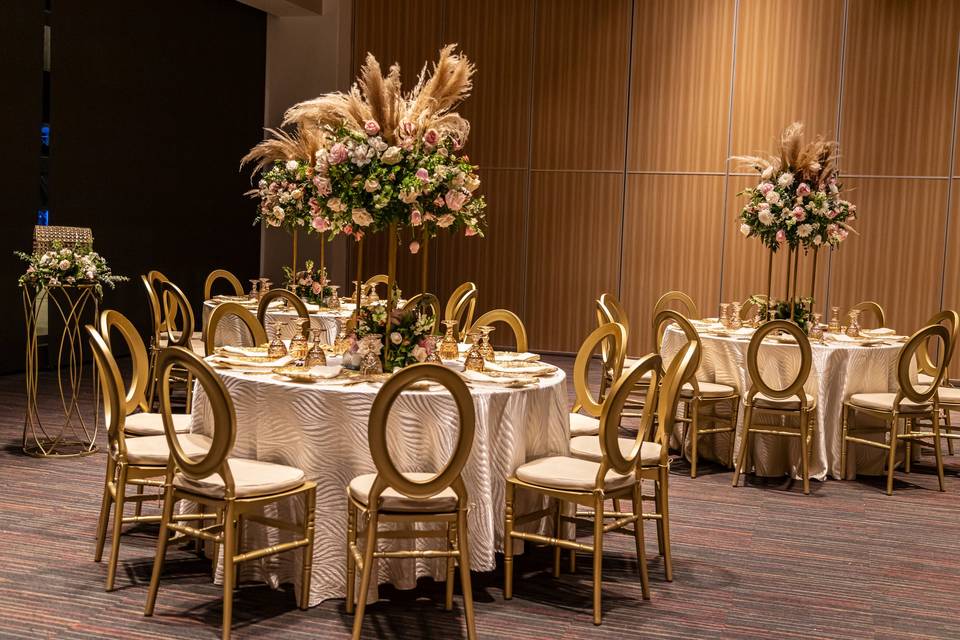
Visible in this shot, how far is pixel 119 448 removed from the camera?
386 cm

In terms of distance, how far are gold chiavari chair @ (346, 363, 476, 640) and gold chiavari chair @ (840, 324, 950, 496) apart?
3307mm

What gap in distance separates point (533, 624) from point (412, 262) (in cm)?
858

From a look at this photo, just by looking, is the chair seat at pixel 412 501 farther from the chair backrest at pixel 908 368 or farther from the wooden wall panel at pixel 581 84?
the wooden wall panel at pixel 581 84

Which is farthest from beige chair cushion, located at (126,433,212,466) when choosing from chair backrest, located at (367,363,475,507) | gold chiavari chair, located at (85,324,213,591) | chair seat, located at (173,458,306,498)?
chair backrest, located at (367,363,475,507)

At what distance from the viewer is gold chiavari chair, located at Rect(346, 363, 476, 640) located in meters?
3.12

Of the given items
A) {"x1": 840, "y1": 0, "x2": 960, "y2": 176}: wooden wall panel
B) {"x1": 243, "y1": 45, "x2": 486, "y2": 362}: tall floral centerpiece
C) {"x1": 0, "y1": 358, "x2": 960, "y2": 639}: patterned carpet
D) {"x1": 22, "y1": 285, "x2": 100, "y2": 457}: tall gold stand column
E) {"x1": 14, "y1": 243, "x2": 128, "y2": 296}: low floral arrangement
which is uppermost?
{"x1": 840, "y1": 0, "x2": 960, "y2": 176}: wooden wall panel

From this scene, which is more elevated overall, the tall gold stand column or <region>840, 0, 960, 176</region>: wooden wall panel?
<region>840, 0, 960, 176</region>: wooden wall panel

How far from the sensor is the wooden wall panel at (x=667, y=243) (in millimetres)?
10625

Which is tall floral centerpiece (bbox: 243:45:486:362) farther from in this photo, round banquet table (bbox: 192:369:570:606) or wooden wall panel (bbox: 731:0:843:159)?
wooden wall panel (bbox: 731:0:843:159)

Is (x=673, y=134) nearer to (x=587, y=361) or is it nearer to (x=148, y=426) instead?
(x=587, y=361)

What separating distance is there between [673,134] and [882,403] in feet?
17.6

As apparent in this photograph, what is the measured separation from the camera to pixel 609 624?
3691mm

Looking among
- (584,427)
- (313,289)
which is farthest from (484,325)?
(313,289)

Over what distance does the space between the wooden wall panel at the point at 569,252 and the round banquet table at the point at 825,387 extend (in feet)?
15.9
